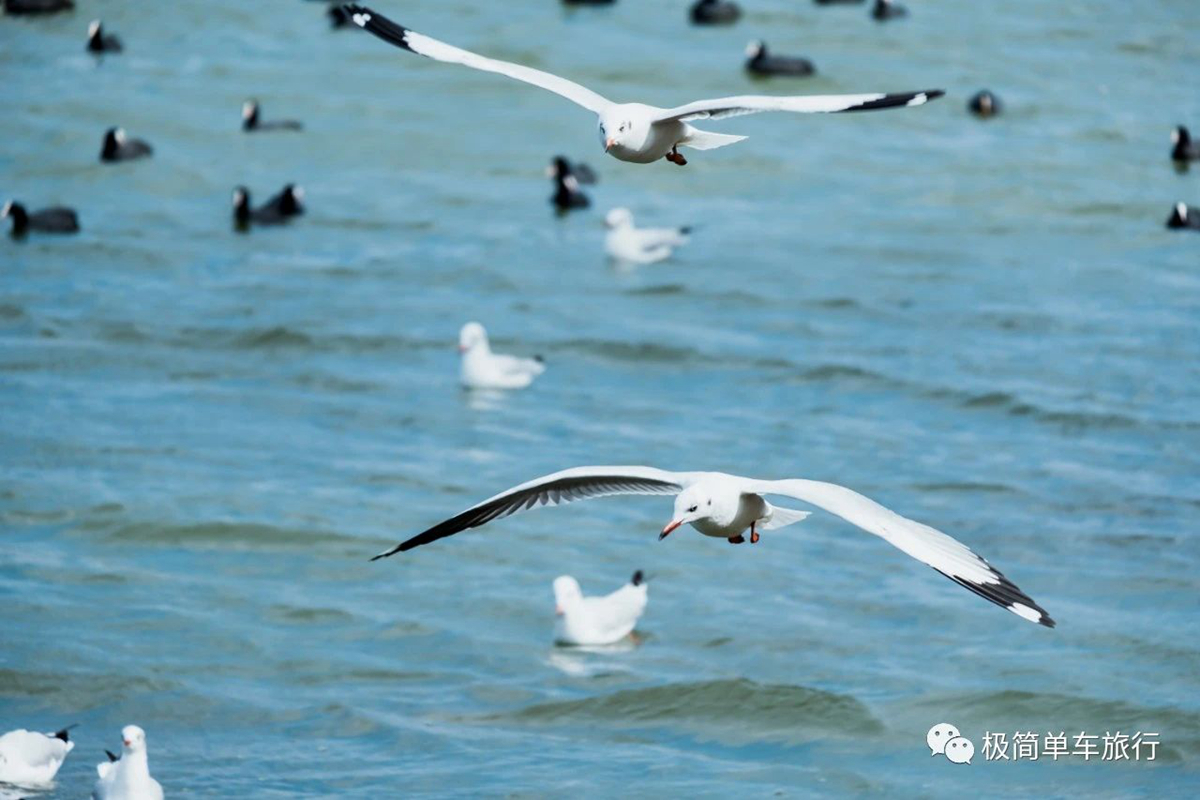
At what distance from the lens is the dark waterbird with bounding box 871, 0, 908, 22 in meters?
33.7

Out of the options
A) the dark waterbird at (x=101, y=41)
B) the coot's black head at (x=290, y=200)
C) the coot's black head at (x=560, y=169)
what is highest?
the dark waterbird at (x=101, y=41)

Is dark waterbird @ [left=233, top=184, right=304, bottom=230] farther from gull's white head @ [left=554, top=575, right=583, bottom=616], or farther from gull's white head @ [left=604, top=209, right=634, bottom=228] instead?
gull's white head @ [left=554, top=575, right=583, bottom=616]

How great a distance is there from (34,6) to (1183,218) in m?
18.1

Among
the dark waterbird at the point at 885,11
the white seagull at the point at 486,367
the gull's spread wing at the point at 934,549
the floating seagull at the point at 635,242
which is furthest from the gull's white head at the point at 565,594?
the dark waterbird at the point at 885,11

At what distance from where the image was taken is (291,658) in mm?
13922

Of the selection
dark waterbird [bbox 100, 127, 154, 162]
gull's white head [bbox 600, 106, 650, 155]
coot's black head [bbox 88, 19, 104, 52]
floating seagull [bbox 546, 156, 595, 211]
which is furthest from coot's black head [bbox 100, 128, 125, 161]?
gull's white head [bbox 600, 106, 650, 155]

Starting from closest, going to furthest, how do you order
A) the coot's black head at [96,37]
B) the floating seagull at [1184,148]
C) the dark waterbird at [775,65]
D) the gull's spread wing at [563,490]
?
the gull's spread wing at [563,490] < the floating seagull at [1184,148] < the dark waterbird at [775,65] < the coot's black head at [96,37]

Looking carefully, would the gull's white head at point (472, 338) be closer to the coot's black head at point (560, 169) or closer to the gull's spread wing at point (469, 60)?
the coot's black head at point (560, 169)

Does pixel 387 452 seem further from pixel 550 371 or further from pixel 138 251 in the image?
pixel 138 251

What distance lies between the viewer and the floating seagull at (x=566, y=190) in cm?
2570

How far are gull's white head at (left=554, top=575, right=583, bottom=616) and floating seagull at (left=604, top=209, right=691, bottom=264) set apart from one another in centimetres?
969

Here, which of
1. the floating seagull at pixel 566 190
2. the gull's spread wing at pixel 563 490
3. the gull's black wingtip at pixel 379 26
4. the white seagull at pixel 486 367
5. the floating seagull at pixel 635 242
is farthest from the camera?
the floating seagull at pixel 566 190

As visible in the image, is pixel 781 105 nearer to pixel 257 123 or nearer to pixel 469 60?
pixel 469 60

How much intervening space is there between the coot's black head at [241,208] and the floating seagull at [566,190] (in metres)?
3.65
